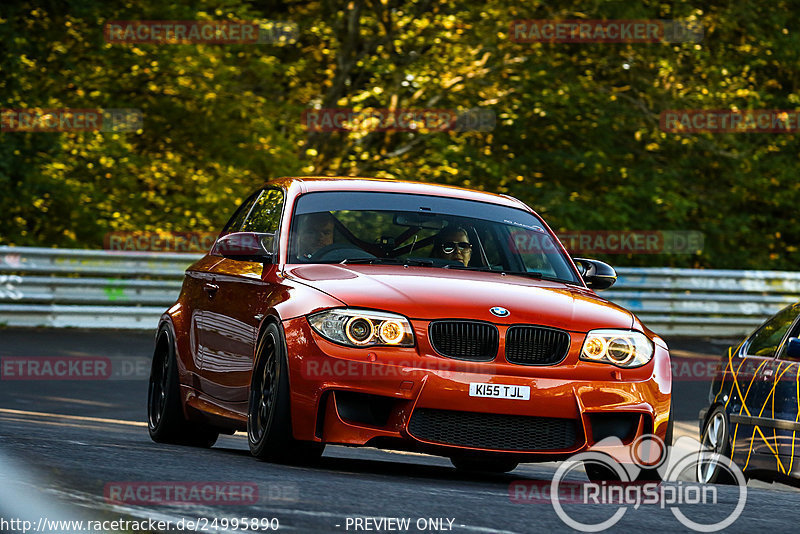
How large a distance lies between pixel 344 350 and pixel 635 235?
19734 mm

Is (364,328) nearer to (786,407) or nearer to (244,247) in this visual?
(244,247)

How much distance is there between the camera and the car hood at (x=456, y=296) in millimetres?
7336

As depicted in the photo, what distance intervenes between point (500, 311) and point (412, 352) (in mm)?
508

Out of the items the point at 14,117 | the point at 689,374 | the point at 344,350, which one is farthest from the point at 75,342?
the point at 344,350

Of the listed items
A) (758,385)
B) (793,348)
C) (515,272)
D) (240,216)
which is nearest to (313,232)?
(515,272)

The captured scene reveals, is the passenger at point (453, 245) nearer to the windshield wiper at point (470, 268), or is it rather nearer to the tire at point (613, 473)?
the windshield wiper at point (470, 268)

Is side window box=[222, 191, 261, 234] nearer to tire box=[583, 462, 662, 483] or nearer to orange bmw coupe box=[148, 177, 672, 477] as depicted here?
orange bmw coupe box=[148, 177, 672, 477]

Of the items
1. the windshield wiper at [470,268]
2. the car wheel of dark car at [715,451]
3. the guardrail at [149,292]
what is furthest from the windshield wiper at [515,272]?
the guardrail at [149,292]

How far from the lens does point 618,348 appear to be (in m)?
7.61

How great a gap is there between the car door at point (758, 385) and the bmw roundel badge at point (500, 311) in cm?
292

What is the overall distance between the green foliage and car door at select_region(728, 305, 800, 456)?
15456mm

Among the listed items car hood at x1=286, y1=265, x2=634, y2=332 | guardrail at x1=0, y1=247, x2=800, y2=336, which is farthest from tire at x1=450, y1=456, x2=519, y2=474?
guardrail at x1=0, y1=247, x2=800, y2=336

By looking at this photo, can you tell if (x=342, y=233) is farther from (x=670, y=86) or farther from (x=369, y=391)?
(x=670, y=86)

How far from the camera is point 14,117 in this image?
23641 mm
